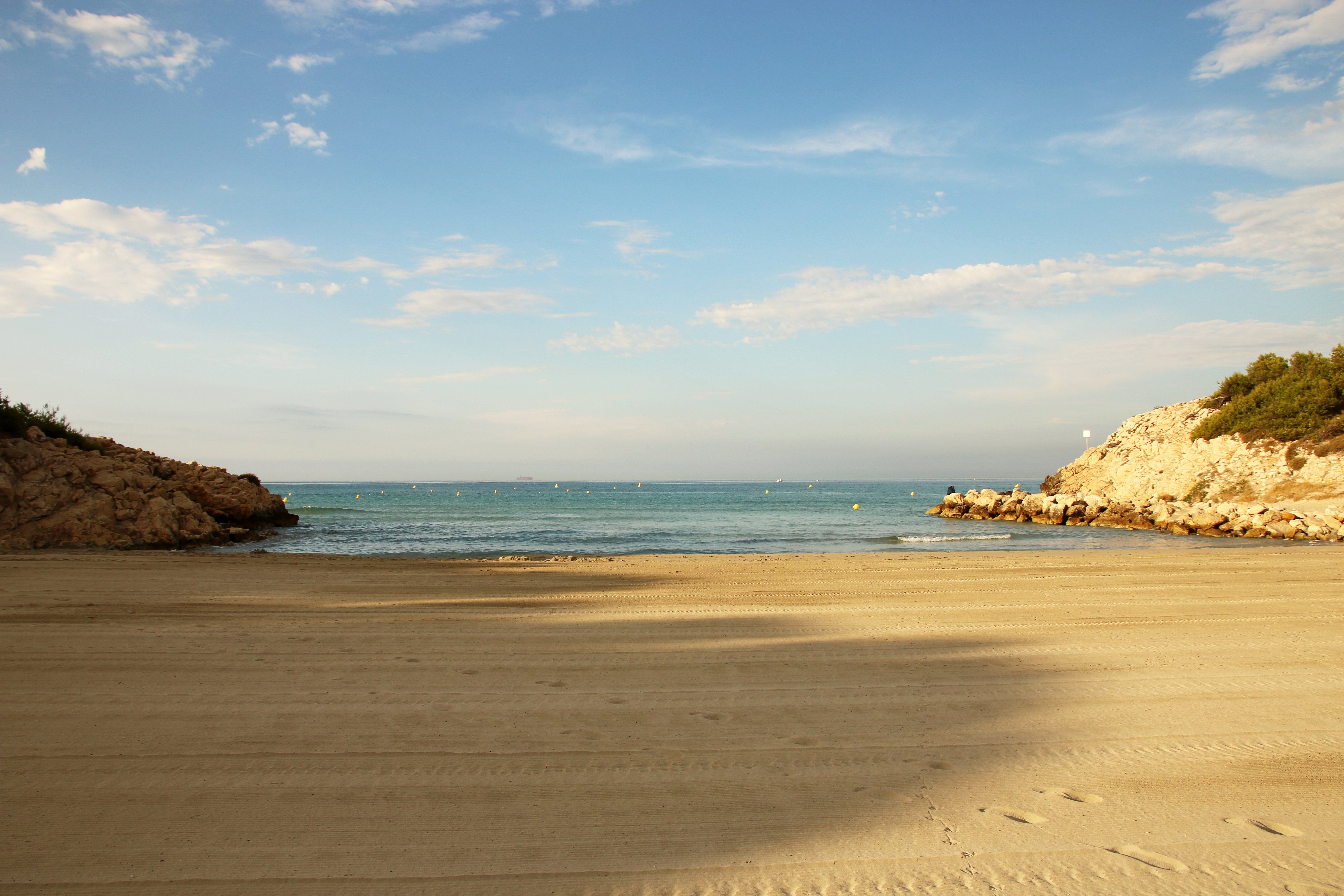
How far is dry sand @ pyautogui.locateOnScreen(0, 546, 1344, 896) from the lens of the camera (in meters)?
2.61

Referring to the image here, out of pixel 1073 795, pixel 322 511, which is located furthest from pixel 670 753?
pixel 322 511

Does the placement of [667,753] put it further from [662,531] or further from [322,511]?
[322,511]

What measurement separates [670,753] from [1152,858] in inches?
82.0

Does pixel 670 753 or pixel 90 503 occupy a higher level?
pixel 90 503

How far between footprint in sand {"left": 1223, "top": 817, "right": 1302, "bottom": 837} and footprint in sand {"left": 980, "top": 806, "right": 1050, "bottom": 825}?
2.55 feet

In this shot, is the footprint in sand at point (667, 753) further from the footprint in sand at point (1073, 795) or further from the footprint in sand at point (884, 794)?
the footprint in sand at point (1073, 795)

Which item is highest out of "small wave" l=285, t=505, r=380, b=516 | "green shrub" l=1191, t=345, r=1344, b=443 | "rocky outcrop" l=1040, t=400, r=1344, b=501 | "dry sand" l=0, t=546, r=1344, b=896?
"green shrub" l=1191, t=345, r=1344, b=443

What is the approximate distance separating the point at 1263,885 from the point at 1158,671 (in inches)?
124

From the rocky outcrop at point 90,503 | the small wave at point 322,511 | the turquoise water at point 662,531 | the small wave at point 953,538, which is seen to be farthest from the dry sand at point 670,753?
the small wave at point 322,511

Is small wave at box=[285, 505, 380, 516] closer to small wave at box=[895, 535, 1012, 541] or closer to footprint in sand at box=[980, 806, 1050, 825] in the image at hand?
small wave at box=[895, 535, 1012, 541]

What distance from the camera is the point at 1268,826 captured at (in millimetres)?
2928

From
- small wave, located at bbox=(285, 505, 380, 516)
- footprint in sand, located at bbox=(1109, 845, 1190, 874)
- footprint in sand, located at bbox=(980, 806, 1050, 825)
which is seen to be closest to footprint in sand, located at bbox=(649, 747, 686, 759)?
footprint in sand, located at bbox=(980, 806, 1050, 825)

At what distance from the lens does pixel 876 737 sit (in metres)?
3.90

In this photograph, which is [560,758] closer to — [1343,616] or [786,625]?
[786,625]
